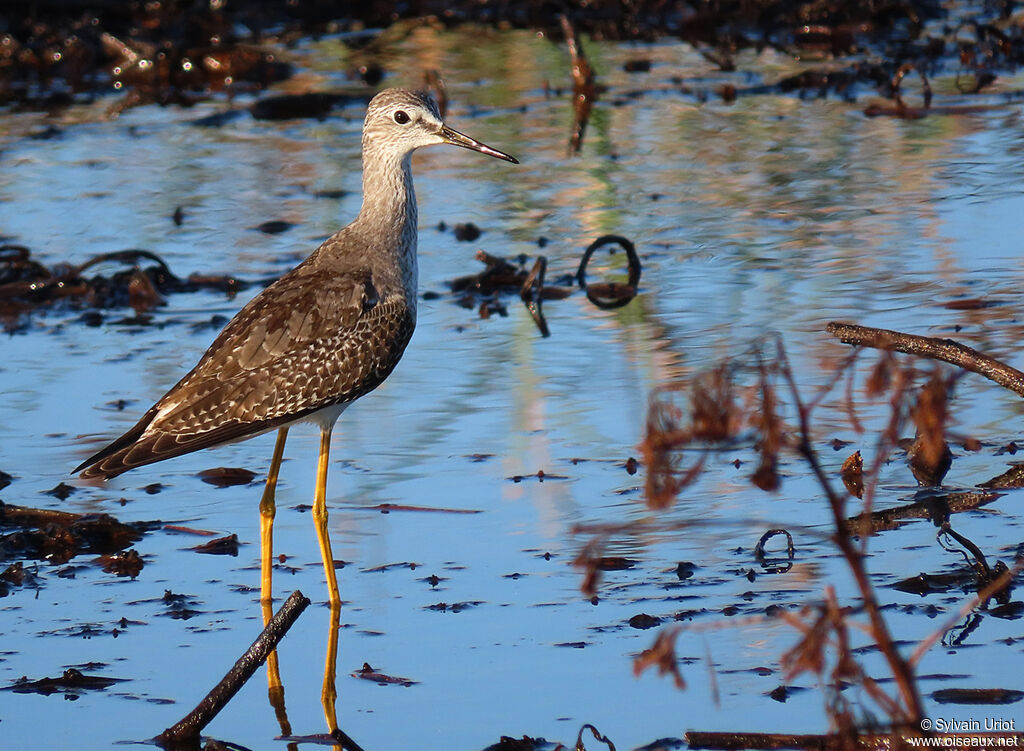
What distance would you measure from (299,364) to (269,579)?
0.89 m

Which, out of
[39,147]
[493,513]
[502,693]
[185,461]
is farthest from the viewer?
[39,147]

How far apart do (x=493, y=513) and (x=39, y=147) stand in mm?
8338

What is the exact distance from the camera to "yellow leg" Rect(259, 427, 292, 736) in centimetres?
537

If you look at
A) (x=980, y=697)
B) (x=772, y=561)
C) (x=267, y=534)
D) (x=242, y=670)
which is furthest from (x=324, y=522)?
(x=980, y=697)

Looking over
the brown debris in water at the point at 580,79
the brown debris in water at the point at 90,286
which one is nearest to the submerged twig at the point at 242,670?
the brown debris in water at the point at 90,286

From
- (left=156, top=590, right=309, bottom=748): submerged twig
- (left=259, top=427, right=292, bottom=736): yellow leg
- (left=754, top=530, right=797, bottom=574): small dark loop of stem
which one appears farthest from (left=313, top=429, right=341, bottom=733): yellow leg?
(left=754, top=530, right=797, bottom=574): small dark loop of stem

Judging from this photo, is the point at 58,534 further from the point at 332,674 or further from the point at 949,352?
the point at 949,352

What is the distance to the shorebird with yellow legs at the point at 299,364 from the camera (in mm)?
6309

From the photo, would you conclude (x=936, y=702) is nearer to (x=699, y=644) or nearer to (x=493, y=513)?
(x=699, y=644)

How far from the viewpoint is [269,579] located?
618 centimetres

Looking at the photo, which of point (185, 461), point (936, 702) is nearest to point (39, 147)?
point (185, 461)

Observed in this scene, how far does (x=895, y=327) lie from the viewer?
8.17 meters

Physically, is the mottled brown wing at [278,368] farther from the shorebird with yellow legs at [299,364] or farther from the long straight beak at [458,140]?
the long straight beak at [458,140]

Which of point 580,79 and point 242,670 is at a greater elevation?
point 580,79
